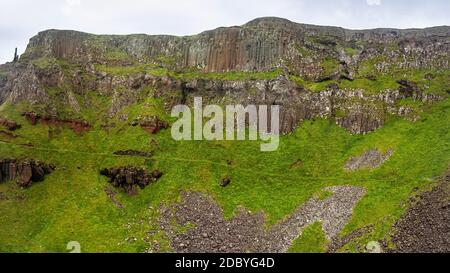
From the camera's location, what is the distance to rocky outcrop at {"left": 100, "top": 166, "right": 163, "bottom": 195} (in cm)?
11199

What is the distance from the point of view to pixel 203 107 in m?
139

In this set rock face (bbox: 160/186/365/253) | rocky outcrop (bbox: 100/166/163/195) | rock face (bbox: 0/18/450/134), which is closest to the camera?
rock face (bbox: 160/186/365/253)

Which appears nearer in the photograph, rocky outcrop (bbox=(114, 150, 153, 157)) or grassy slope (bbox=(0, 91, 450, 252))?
grassy slope (bbox=(0, 91, 450, 252))

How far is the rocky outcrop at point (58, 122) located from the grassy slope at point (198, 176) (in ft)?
6.76

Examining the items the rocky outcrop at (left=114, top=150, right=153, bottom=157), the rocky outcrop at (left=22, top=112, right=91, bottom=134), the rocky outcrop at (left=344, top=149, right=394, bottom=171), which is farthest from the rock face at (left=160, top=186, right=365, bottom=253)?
the rocky outcrop at (left=22, top=112, right=91, bottom=134)

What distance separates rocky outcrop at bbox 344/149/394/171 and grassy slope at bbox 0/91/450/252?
66.0 inches

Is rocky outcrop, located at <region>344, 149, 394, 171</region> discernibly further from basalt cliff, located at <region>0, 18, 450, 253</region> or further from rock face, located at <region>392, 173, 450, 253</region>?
rock face, located at <region>392, 173, 450, 253</region>

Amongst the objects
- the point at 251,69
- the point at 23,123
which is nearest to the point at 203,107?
the point at 251,69

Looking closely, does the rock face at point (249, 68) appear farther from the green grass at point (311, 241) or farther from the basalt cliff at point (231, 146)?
the green grass at point (311, 241)

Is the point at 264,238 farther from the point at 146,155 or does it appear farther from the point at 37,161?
the point at 37,161

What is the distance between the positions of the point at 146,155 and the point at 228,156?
1849 cm

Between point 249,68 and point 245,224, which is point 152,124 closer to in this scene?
point 249,68

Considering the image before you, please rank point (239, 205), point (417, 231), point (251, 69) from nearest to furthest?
point (417, 231)
point (239, 205)
point (251, 69)
